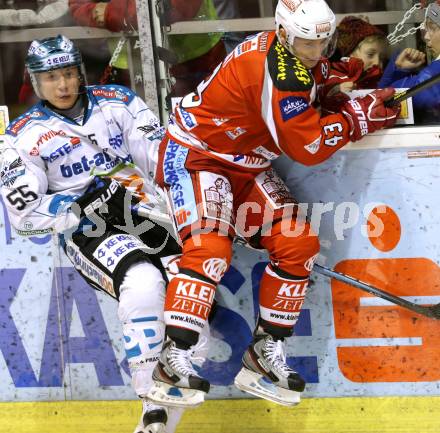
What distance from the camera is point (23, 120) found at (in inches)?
137

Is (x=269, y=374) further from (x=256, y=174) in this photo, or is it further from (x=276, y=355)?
(x=256, y=174)

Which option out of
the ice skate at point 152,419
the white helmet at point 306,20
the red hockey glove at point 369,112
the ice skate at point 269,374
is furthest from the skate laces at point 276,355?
the white helmet at point 306,20

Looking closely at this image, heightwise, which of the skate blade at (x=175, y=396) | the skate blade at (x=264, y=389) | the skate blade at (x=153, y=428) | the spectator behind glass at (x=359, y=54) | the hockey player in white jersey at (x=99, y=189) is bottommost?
the skate blade at (x=153, y=428)

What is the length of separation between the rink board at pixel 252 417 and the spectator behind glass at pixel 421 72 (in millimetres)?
1057

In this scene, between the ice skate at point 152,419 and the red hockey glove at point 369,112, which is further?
the ice skate at point 152,419

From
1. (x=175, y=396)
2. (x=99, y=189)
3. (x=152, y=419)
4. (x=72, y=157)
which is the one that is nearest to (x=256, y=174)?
→ (x=99, y=189)

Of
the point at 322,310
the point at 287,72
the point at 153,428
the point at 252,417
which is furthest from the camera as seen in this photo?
the point at 252,417

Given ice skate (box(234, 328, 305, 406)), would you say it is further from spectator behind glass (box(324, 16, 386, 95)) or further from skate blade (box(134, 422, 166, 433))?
spectator behind glass (box(324, 16, 386, 95))

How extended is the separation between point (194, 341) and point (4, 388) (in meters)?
1.12

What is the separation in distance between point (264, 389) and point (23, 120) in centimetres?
129

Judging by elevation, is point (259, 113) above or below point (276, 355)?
above

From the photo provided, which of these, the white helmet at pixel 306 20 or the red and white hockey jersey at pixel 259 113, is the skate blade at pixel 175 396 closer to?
the red and white hockey jersey at pixel 259 113

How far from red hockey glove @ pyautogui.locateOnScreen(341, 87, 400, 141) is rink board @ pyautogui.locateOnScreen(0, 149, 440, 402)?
19 centimetres

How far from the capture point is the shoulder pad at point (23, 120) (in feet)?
11.3
